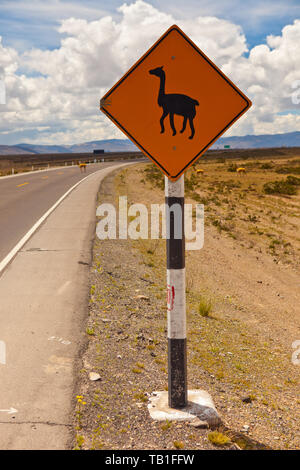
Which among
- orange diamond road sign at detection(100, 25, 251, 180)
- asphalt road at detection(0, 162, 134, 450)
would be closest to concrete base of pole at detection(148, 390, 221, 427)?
asphalt road at detection(0, 162, 134, 450)

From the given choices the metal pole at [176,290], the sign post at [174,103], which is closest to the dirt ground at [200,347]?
the metal pole at [176,290]

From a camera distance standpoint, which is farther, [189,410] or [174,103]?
[189,410]

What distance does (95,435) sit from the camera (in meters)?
3.22

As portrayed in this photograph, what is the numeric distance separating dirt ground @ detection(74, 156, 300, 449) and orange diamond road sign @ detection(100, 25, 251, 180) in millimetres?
2047

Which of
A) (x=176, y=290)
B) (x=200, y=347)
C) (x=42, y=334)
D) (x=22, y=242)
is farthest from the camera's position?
(x=22, y=242)

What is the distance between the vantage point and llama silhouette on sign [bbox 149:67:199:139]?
10.1 feet

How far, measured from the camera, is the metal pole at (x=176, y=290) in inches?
127

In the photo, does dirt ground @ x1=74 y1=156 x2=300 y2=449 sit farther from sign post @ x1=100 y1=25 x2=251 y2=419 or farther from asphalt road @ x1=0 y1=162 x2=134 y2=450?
sign post @ x1=100 y1=25 x2=251 y2=419

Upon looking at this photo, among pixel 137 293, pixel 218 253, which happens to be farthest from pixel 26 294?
pixel 218 253

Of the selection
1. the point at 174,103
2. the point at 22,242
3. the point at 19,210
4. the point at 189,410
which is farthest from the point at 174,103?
the point at 19,210

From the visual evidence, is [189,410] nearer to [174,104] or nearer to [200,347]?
[200,347]

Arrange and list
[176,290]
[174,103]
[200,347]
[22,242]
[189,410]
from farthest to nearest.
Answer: [22,242]
[200,347]
[189,410]
[176,290]
[174,103]

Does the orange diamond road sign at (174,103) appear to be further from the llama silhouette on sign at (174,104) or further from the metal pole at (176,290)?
the metal pole at (176,290)

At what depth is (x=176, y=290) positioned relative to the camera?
11.0 ft
